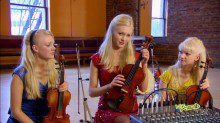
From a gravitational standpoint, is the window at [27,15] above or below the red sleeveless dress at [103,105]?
above

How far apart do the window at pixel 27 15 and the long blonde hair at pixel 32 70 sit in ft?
24.3

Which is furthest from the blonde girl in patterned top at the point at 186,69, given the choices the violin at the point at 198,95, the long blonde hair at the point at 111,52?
the long blonde hair at the point at 111,52

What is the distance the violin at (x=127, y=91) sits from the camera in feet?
6.04

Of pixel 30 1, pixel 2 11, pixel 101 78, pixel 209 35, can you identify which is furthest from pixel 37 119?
pixel 209 35

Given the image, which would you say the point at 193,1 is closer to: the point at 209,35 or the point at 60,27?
the point at 209,35

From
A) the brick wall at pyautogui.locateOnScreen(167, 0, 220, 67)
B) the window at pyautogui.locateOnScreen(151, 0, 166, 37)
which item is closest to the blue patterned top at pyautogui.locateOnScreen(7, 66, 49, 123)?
the brick wall at pyautogui.locateOnScreen(167, 0, 220, 67)

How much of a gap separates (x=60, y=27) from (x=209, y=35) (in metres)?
5.41

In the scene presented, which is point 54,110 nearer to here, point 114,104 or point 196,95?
point 114,104

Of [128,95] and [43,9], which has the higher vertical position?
[43,9]

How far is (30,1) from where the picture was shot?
9156mm

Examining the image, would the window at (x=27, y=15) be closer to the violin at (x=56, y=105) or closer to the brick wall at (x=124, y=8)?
the brick wall at (x=124, y=8)

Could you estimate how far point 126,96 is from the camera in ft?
6.11

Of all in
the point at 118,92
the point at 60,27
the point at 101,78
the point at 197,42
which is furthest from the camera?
the point at 60,27

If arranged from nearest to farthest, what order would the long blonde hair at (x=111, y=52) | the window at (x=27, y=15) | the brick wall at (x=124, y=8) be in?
the long blonde hair at (x=111, y=52), the window at (x=27, y=15), the brick wall at (x=124, y=8)
